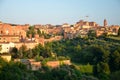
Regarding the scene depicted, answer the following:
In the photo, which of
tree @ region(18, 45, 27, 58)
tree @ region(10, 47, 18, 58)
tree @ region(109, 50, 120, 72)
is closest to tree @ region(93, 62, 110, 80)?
tree @ region(109, 50, 120, 72)

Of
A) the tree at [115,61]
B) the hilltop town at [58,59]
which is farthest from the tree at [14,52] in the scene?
the tree at [115,61]

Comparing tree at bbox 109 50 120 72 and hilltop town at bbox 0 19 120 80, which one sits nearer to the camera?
hilltop town at bbox 0 19 120 80

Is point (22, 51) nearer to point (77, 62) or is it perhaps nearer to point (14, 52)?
point (14, 52)

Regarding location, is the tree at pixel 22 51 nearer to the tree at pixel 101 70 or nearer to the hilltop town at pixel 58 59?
the hilltop town at pixel 58 59

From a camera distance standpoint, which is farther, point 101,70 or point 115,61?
point 115,61

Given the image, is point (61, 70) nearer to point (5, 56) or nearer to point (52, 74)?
point (52, 74)

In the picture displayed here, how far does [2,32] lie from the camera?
1562 cm

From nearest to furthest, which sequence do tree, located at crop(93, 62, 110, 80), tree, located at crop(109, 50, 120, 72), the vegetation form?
the vegetation → tree, located at crop(93, 62, 110, 80) → tree, located at crop(109, 50, 120, 72)

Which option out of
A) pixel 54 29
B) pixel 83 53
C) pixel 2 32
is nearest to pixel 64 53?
pixel 83 53

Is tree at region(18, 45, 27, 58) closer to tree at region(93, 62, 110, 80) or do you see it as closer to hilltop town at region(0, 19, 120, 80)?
hilltop town at region(0, 19, 120, 80)

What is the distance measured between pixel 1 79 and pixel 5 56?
7.64 ft

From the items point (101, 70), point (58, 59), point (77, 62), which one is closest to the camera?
point (101, 70)

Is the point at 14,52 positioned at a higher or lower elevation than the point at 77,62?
higher

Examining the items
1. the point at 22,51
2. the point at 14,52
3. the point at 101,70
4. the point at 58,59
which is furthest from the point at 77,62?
the point at 14,52
